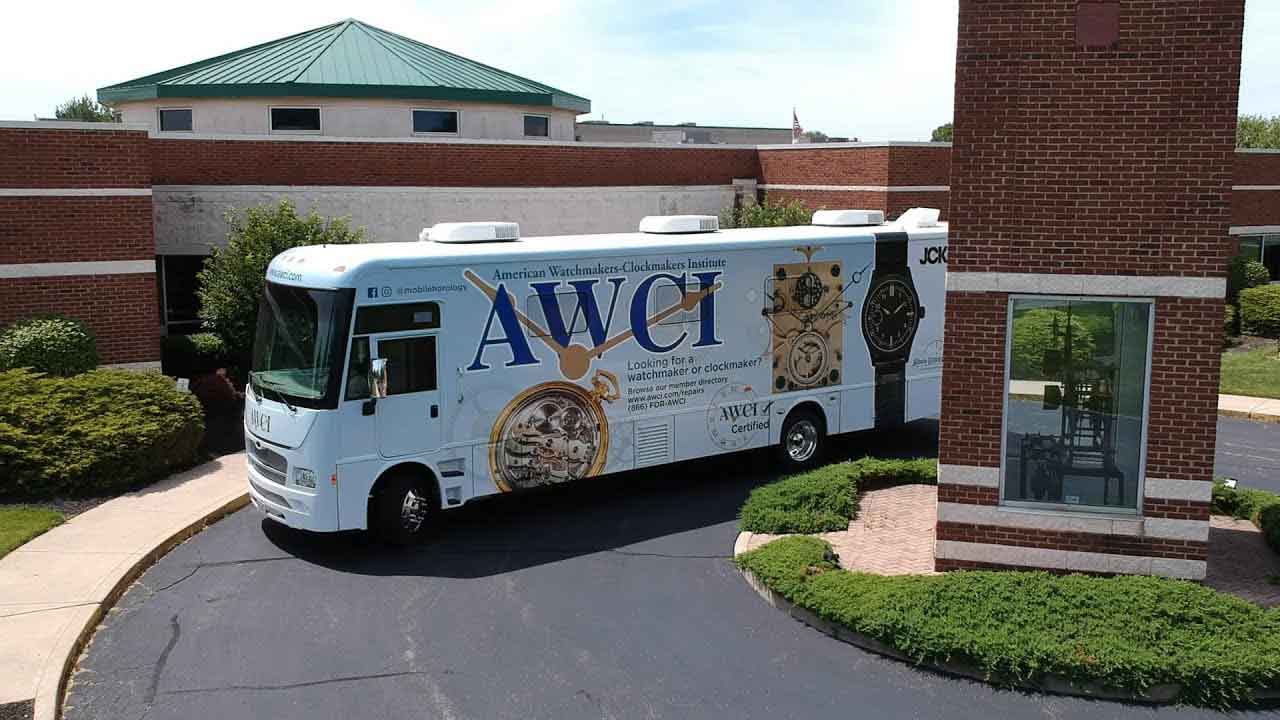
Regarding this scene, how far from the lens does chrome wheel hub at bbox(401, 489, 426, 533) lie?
12766 millimetres

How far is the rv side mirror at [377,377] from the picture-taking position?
12.0 metres

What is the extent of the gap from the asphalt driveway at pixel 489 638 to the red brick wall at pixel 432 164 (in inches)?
405

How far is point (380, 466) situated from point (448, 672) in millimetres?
3391

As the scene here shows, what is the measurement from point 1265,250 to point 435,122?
2363 cm

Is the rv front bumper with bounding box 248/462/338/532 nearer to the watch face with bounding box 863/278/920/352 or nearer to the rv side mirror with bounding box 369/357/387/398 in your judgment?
the rv side mirror with bounding box 369/357/387/398

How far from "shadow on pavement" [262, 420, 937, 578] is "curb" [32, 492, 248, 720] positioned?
105cm

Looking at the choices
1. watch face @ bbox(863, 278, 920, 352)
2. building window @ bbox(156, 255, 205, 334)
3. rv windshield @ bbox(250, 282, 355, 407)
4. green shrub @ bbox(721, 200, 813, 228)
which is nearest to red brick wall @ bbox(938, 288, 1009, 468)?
watch face @ bbox(863, 278, 920, 352)

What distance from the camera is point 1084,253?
10.9m

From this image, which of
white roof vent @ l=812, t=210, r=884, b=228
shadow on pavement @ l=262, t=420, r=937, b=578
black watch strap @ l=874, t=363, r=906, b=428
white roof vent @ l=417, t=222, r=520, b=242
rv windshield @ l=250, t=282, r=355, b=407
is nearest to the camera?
rv windshield @ l=250, t=282, r=355, b=407

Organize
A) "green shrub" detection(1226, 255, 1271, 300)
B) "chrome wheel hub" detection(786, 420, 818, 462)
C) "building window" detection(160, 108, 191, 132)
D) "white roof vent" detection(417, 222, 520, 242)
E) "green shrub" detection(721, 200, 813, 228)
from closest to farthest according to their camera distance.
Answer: "white roof vent" detection(417, 222, 520, 242) → "chrome wheel hub" detection(786, 420, 818, 462) → "green shrub" detection(721, 200, 813, 228) → "building window" detection(160, 108, 191, 132) → "green shrub" detection(1226, 255, 1271, 300)

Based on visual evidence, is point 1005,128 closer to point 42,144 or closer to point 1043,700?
point 1043,700

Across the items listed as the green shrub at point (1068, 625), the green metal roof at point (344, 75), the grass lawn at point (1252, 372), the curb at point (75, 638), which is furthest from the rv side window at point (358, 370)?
the grass lawn at point (1252, 372)

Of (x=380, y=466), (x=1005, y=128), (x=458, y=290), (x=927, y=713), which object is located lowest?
(x=927, y=713)

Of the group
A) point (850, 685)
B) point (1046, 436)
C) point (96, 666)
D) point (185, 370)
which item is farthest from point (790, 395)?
point (185, 370)
